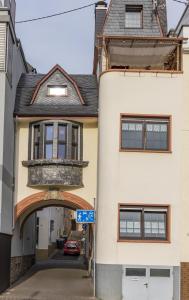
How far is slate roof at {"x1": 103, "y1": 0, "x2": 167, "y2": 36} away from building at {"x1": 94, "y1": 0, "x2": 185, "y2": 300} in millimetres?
2647

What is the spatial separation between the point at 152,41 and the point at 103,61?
2142 mm

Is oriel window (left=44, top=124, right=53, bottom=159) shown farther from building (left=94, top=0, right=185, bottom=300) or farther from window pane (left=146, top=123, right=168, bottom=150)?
window pane (left=146, top=123, right=168, bottom=150)

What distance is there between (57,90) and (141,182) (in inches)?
247

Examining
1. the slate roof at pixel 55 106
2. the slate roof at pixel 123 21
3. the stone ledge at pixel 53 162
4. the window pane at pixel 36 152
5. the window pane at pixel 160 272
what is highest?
the slate roof at pixel 123 21

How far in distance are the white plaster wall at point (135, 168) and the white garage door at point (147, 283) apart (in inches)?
11.7

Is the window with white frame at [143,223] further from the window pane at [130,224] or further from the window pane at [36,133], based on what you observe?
the window pane at [36,133]

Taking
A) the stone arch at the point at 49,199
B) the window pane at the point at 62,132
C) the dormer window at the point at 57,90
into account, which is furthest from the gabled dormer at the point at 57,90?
the stone arch at the point at 49,199

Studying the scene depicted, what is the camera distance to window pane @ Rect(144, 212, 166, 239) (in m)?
22.1

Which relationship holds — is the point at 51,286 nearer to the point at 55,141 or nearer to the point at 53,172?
the point at 53,172

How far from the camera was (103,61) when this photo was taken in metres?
24.4

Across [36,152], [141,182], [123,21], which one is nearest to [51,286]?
[36,152]

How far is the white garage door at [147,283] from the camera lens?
2150 centimetres

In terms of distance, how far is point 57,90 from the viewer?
2612 cm

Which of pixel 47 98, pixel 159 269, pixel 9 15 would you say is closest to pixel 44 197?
pixel 47 98
